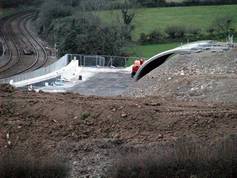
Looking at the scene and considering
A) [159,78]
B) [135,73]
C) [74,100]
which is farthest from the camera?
[135,73]

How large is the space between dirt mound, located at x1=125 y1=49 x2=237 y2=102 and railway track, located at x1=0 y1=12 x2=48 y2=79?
23.1 metres

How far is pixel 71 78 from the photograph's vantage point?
34.7 m

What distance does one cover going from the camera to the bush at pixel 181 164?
1116 cm

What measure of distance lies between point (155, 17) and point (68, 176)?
200 ft

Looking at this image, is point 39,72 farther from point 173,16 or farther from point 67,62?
point 173,16

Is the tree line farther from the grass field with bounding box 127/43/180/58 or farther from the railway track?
the railway track

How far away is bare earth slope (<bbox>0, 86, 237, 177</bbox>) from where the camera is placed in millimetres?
13398

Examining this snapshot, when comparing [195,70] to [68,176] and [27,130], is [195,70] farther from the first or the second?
[68,176]

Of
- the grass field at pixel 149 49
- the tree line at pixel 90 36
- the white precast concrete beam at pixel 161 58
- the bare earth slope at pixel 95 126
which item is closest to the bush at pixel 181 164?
the bare earth slope at pixel 95 126

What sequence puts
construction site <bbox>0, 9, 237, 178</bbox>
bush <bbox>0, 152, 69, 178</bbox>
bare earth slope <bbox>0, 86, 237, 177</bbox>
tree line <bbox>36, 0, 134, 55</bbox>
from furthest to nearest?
tree line <bbox>36, 0, 134, 55</bbox>
bare earth slope <bbox>0, 86, 237, 177</bbox>
construction site <bbox>0, 9, 237, 178</bbox>
bush <bbox>0, 152, 69, 178</bbox>

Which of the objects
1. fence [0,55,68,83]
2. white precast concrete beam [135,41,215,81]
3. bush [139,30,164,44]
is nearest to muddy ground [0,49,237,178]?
white precast concrete beam [135,41,215,81]

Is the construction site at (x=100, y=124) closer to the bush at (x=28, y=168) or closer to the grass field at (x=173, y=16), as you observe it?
the bush at (x=28, y=168)

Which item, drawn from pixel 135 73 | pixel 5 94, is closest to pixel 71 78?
pixel 135 73

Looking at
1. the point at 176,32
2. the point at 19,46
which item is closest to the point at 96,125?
the point at 176,32
